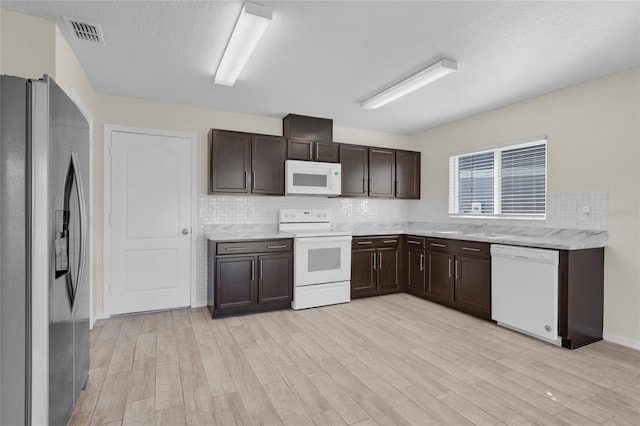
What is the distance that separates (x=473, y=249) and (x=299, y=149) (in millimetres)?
2512

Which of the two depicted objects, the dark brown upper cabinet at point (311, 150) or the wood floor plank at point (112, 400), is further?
the dark brown upper cabinet at point (311, 150)

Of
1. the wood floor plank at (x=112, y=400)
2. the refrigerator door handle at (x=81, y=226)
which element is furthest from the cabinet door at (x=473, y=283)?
the refrigerator door handle at (x=81, y=226)

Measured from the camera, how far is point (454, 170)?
4.89 meters

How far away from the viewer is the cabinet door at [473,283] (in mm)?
3596

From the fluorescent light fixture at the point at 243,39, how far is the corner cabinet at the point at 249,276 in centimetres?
180

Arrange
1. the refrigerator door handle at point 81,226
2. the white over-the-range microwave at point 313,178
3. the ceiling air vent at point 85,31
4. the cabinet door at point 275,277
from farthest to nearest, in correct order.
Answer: the white over-the-range microwave at point 313,178 → the cabinet door at point 275,277 → the ceiling air vent at point 85,31 → the refrigerator door handle at point 81,226

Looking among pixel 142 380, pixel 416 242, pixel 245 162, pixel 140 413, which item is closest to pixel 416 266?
pixel 416 242

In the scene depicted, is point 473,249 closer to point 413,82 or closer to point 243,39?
point 413,82

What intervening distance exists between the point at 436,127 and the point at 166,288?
→ 14.8 ft

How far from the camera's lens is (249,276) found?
3.82 m

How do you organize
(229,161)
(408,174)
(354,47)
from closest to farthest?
(354,47) → (229,161) → (408,174)

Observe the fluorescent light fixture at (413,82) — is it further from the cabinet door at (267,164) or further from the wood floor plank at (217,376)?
the wood floor plank at (217,376)

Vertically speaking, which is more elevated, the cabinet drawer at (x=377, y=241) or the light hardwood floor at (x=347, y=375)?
the cabinet drawer at (x=377, y=241)

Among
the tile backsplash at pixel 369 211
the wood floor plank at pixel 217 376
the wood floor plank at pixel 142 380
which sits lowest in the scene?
the wood floor plank at pixel 142 380
